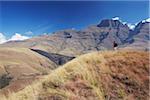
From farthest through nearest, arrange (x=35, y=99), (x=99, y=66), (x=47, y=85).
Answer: (x=99, y=66) → (x=47, y=85) → (x=35, y=99)

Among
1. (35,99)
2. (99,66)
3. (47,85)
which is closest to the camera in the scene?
(35,99)

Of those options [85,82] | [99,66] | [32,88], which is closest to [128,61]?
[99,66]

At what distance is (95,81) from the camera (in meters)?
15.5

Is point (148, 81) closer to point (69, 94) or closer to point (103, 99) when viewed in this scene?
point (103, 99)

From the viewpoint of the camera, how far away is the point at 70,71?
15641mm

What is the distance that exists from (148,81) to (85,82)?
2.99m

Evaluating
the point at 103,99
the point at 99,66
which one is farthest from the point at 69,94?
the point at 99,66

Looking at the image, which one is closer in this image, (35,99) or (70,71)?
(35,99)

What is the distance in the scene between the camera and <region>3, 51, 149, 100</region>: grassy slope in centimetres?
1445

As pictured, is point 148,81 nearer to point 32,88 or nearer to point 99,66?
point 99,66

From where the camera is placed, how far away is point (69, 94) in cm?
1428

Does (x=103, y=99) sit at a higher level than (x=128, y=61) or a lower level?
lower

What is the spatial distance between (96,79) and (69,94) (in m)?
1.87

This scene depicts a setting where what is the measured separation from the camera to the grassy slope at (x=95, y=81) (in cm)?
1445
